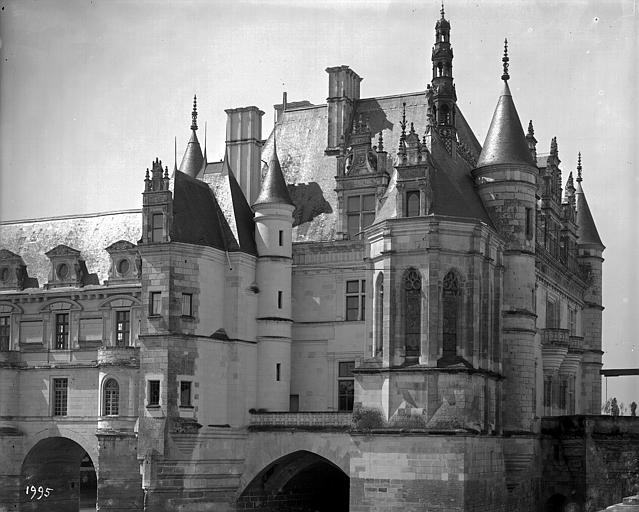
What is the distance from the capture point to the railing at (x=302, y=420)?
136ft

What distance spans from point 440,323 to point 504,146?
26.5 ft

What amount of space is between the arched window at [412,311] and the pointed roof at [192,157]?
48.5 ft

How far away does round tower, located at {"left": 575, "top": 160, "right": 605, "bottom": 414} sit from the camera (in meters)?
55.9

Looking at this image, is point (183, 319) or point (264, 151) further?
point (264, 151)

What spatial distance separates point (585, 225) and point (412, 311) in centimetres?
2201

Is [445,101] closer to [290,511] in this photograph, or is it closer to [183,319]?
[183,319]

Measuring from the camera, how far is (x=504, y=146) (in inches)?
1671

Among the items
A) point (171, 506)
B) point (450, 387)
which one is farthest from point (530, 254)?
point (171, 506)

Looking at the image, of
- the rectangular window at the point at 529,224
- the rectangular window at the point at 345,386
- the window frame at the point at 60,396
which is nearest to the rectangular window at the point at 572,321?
the rectangular window at the point at 529,224

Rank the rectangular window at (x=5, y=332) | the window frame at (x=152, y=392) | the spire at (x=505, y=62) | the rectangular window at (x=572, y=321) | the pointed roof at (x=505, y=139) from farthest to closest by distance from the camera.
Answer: the rectangular window at (x=572, y=321) < the rectangular window at (x=5, y=332) < the spire at (x=505, y=62) < the pointed roof at (x=505, y=139) < the window frame at (x=152, y=392)

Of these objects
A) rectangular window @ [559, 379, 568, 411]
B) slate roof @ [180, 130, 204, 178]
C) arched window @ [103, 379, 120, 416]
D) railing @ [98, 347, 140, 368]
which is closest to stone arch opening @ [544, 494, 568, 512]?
rectangular window @ [559, 379, 568, 411]

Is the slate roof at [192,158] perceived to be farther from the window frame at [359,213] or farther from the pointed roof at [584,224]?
the pointed roof at [584,224]

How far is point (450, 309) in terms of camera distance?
3891 centimetres

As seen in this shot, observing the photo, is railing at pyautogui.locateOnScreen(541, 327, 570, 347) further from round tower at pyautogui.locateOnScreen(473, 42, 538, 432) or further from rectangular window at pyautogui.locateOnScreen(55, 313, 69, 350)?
rectangular window at pyautogui.locateOnScreen(55, 313, 69, 350)
